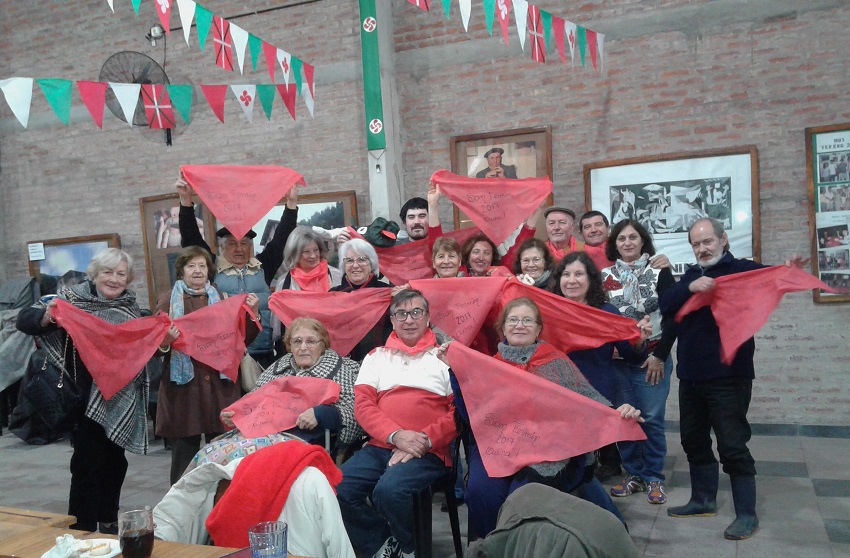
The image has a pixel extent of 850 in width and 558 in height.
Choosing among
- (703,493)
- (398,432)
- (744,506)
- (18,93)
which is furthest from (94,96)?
(744,506)

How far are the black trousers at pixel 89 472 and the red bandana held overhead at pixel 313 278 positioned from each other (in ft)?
4.24

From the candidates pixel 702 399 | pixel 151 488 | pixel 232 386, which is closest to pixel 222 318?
pixel 232 386

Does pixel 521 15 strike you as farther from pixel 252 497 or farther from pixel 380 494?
pixel 252 497

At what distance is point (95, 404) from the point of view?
138 inches

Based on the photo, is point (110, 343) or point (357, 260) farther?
point (357, 260)

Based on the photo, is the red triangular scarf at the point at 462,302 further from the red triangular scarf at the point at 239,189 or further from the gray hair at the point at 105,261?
the gray hair at the point at 105,261

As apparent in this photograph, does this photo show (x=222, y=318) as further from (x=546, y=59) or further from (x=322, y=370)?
(x=546, y=59)

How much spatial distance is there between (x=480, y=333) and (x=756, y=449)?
268cm

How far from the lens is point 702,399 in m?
3.51

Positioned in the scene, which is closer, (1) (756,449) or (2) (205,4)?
(1) (756,449)

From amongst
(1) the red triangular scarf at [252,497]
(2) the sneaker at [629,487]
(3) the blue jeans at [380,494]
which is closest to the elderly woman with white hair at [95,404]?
(3) the blue jeans at [380,494]

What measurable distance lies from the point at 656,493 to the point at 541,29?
3.45 m

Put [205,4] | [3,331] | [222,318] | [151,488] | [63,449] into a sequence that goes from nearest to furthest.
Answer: [222,318]
[151,488]
[63,449]
[3,331]
[205,4]

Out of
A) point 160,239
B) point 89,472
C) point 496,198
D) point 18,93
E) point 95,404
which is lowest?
point 89,472
